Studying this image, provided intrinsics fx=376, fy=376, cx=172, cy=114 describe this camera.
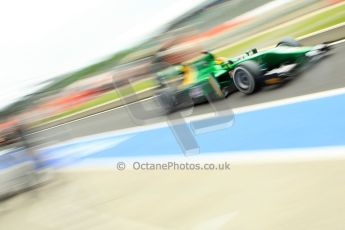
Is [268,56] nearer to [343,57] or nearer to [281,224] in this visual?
[343,57]

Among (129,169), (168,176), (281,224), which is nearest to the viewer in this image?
(281,224)

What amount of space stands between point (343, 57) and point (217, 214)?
2888mm

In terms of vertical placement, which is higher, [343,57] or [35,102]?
[35,102]

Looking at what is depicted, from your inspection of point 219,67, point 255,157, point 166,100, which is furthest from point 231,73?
point 255,157

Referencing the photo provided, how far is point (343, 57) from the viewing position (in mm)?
4289

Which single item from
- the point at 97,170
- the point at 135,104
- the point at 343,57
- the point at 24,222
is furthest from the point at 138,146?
the point at 343,57

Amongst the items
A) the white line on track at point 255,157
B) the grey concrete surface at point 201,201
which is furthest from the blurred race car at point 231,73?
the grey concrete surface at point 201,201

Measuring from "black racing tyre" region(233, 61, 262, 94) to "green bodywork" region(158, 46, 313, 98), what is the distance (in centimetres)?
7

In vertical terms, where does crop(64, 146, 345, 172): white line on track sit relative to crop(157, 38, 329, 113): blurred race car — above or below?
below

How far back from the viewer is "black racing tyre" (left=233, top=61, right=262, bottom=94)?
4.08 m

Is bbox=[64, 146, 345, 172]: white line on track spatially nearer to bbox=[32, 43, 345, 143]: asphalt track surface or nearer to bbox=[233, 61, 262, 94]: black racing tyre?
bbox=[32, 43, 345, 143]: asphalt track surface

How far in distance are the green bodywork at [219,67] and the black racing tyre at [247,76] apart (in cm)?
7

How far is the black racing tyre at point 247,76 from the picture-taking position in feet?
13.4

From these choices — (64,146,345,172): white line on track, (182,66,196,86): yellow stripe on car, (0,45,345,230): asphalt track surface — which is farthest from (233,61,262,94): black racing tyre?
(64,146,345,172): white line on track
